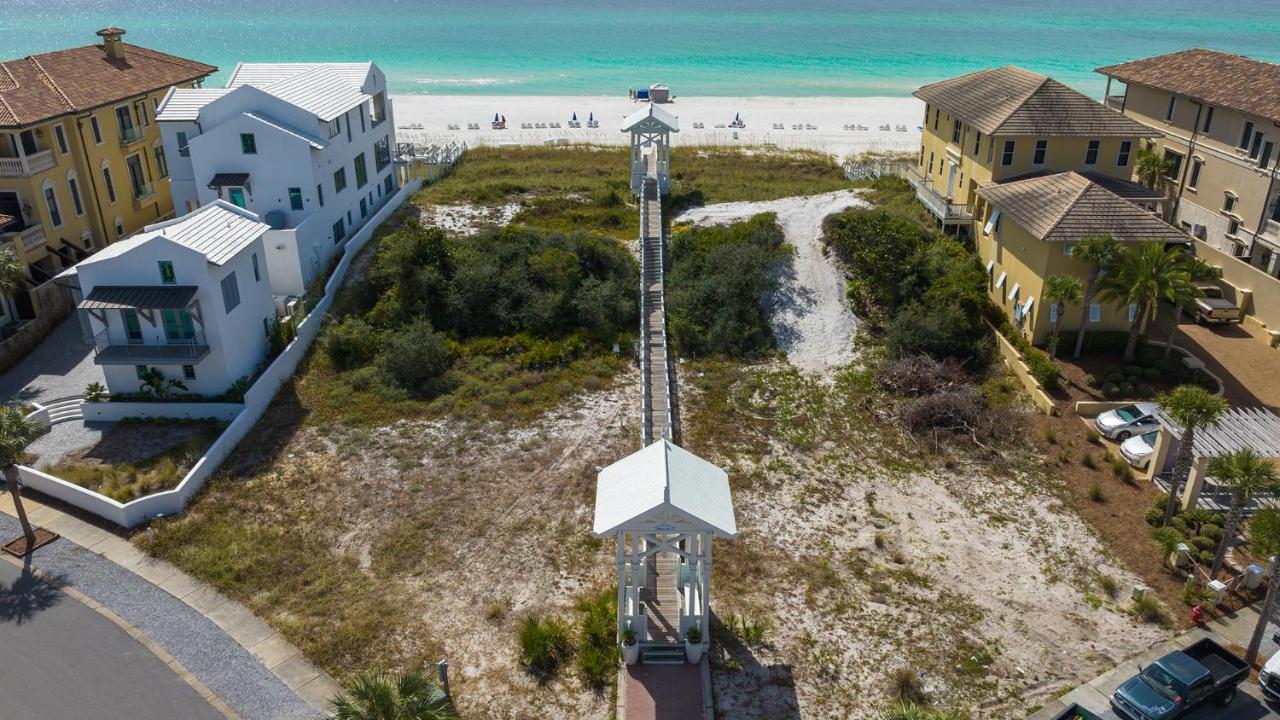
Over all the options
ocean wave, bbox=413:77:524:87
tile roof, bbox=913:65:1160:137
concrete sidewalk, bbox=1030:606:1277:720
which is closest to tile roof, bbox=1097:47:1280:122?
tile roof, bbox=913:65:1160:137

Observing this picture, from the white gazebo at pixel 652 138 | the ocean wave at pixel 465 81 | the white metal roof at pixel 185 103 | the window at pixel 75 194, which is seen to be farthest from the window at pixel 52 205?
the ocean wave at pixel 465 81

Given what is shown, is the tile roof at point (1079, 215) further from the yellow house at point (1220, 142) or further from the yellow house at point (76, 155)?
the yellow house at point (76, 155)

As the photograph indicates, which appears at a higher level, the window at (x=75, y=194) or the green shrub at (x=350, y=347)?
the window at (x=75, y=194)

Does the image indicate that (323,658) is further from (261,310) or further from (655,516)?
(261,310)

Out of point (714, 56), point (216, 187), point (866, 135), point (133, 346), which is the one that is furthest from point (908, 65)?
point (133, 346)

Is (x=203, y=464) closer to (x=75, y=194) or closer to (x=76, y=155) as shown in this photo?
(x=75, y=194)

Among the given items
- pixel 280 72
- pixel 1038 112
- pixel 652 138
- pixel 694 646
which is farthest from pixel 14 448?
pixel 1038 112
